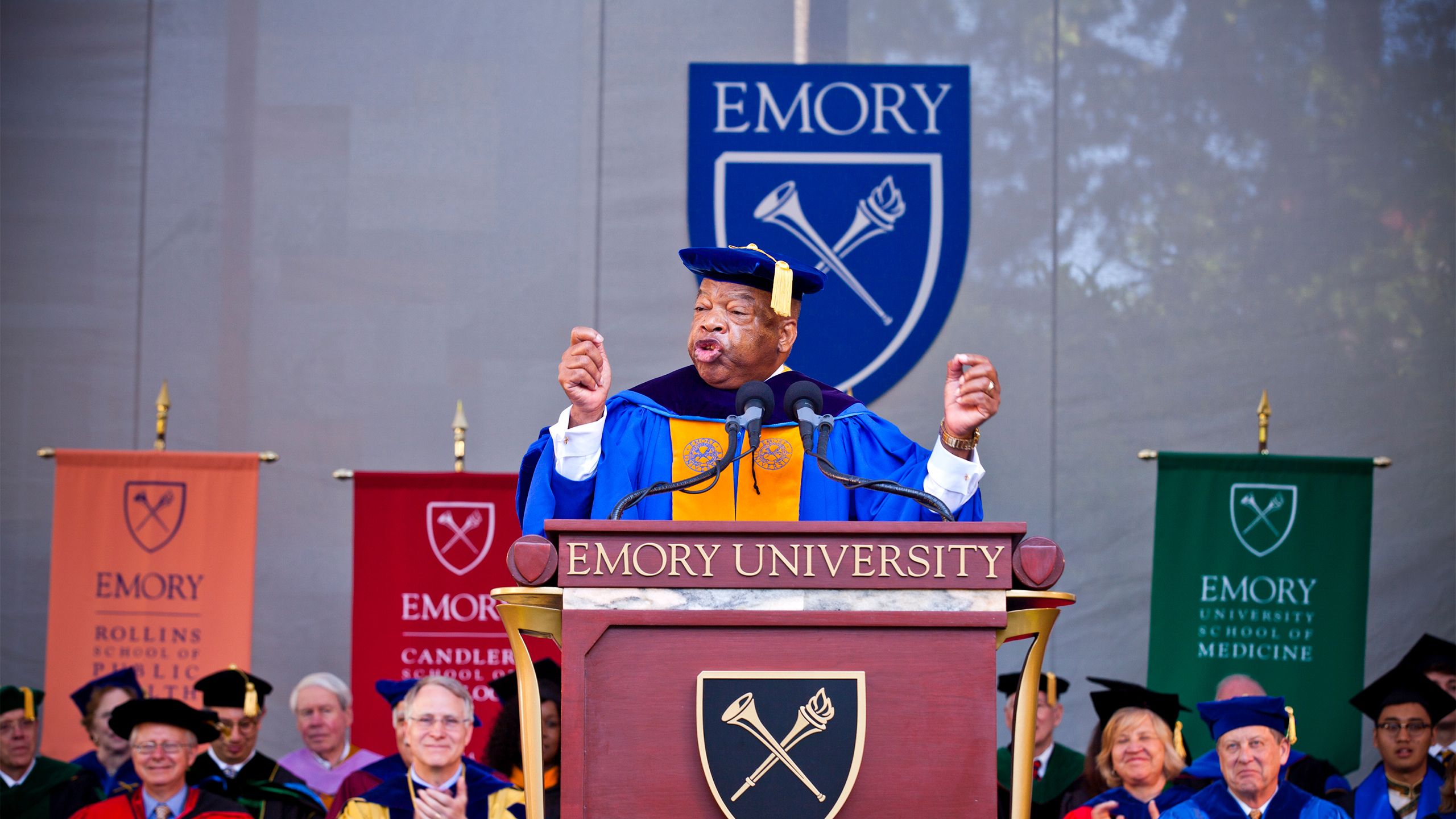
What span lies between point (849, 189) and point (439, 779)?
377cm

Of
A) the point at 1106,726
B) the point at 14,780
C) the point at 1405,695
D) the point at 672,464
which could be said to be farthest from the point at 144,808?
the point at 1405,695

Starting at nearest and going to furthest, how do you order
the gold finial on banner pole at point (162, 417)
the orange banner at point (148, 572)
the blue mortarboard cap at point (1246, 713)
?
the blue mortarboard cap at point (1246, 713) < the orange banner at point (148, 572) < the gold finial on banner pole at point (162, 417)

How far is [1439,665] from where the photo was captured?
20.0 ft

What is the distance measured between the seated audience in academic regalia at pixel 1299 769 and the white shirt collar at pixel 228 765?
3.75 meters

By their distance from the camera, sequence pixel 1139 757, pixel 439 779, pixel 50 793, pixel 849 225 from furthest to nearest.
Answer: pixel 849 225, pixel 50 793, pixel 1139 757, pixel 439 779

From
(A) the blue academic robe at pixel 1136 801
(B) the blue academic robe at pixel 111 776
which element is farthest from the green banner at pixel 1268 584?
(B) the blue academic robe at pixel 111 776

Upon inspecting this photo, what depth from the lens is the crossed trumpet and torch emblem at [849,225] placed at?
7.37 metres

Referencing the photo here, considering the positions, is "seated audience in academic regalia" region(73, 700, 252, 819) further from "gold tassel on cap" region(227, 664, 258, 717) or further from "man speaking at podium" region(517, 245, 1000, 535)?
"man speaking at podium" region(517, 245, 1000, 535)

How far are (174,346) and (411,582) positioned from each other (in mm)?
2384

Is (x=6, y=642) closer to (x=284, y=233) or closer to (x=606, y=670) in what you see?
(x=284, y=233)

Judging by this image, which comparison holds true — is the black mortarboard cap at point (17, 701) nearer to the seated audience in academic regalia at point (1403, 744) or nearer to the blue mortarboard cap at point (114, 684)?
the blue mortarboard cap at point (114, 684)

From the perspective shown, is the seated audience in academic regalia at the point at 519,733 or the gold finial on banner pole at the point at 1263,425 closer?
the seated audience in academic regalia at the point at 519,733

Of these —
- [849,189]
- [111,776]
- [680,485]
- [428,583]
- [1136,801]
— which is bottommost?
[111,776]

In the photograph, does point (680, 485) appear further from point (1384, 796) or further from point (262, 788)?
point (1384, 796)
